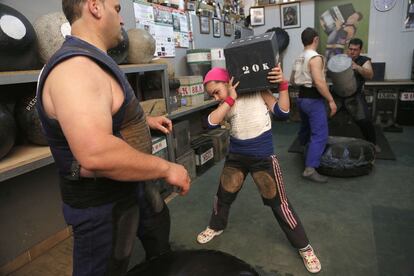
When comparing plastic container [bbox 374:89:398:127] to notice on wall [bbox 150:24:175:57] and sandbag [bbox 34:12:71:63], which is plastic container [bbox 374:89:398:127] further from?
sandbag [bbox 34:12:71:63]

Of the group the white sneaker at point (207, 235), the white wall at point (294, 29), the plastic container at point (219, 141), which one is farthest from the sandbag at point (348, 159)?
the white wall at point (294, 29)

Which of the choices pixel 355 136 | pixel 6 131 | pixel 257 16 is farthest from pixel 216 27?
pixel 6 131

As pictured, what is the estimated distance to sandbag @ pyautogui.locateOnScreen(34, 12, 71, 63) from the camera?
5.66 feet

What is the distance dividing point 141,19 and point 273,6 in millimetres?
3316

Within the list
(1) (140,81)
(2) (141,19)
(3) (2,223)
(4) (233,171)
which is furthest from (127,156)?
(2) (141,19)

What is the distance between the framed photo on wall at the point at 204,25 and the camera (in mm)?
4023

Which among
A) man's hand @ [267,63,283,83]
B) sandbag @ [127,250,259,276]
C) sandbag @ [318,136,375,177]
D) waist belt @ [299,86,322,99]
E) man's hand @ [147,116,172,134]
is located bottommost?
sandbag @ [318,136,375,177]

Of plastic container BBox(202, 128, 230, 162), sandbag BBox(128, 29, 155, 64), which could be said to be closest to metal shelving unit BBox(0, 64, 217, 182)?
sandbag BBox(128, 29, 155, 64)

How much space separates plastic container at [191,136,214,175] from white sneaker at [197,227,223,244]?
1206 millimetres

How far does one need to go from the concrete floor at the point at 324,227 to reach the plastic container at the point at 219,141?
525 mm

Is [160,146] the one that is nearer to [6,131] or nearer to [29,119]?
[29,119]

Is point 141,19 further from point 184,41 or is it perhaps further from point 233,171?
point 233,171

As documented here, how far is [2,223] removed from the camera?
188 centimetres

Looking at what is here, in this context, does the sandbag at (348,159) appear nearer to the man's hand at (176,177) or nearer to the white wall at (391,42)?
the man's hand at (176,177)
